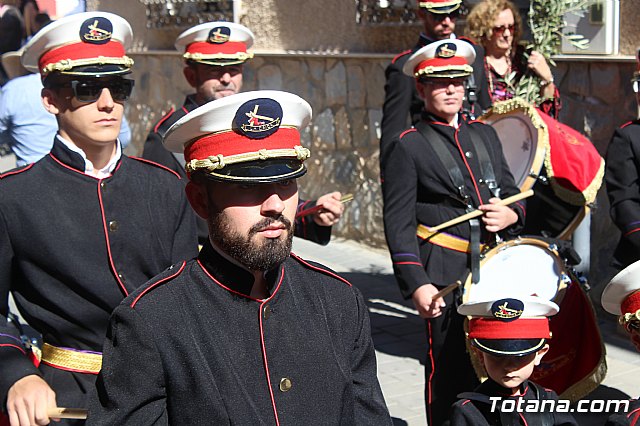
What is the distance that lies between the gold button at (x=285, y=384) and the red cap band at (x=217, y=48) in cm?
364

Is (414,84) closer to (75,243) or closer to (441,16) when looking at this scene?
(441,16)

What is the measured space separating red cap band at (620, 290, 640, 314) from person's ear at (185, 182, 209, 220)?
4.96 ft

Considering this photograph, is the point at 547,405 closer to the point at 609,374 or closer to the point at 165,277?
the point at 165,277

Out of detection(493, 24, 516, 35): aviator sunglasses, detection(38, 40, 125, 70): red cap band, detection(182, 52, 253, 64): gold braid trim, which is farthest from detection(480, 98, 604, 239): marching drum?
detection(38, 40, 125, 70): red cap band

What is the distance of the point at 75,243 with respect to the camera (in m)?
3.67

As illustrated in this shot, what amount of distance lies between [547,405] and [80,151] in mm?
1990

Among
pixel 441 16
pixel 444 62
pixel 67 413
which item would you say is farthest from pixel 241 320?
pixel 441 16

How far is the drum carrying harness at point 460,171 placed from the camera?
17.6 feet

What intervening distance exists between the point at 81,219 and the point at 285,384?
1.36 metres

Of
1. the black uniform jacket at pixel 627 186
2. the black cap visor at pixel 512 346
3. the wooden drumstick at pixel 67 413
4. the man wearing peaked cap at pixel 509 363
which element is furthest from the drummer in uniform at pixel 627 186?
the wooden drumstick at pixel 67 413

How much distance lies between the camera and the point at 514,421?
3.97 metres

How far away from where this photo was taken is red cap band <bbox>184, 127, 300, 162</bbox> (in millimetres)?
2672

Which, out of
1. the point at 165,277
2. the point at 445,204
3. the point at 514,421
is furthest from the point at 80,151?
the point at 445,204

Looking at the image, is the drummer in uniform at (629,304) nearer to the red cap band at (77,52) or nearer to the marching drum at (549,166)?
the red cap band at (77,52)
